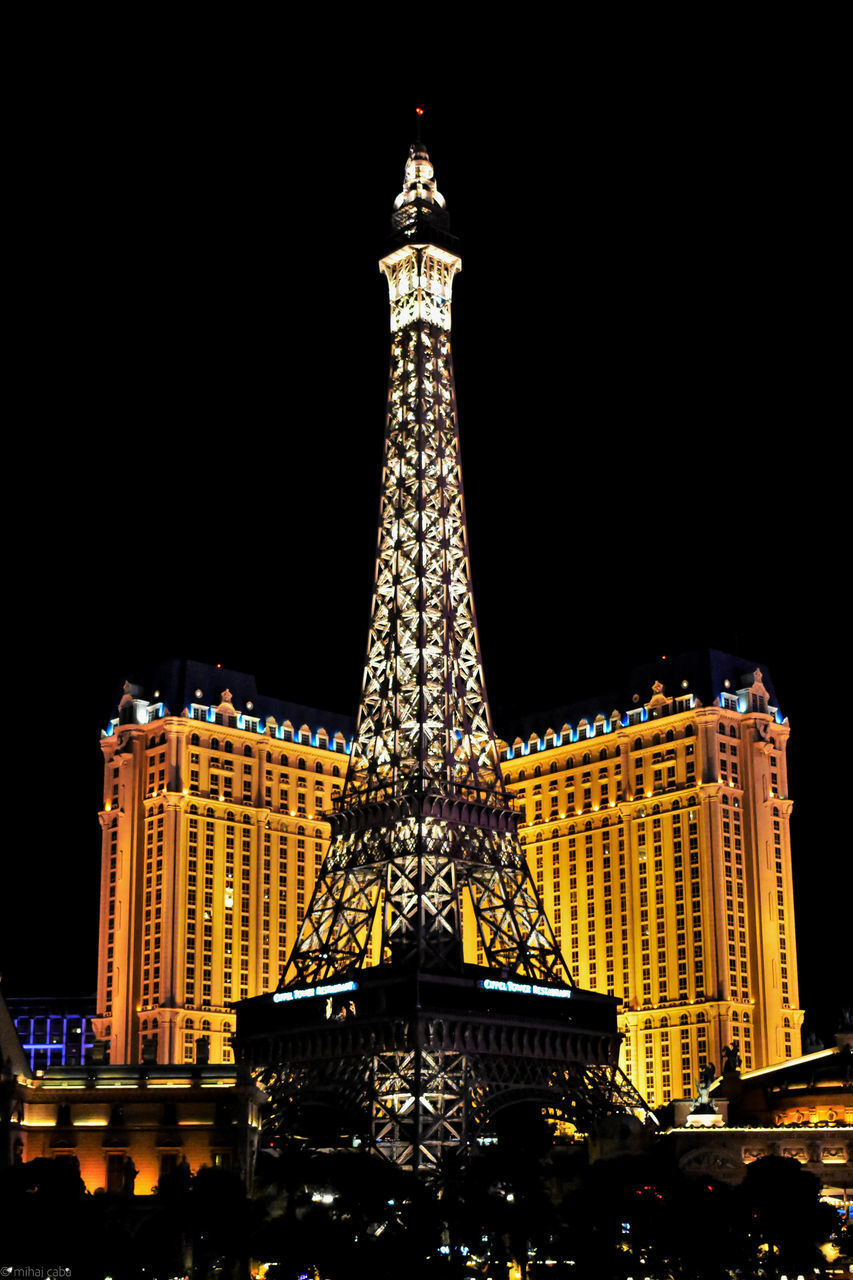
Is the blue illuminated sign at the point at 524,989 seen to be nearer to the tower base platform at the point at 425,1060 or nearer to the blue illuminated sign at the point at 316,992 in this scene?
the tower base platform at the point at 425,1060

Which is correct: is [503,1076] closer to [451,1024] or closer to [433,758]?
[451,1024]

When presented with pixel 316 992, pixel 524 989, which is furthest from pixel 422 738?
pixel 524 989

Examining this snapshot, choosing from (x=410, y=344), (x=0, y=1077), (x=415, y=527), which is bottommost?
(x=0, y=1077)

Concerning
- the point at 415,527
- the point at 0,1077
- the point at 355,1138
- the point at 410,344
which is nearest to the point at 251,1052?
the point at 355,1138

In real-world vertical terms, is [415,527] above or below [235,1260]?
above

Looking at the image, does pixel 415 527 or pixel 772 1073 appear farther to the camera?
pixel 415 527

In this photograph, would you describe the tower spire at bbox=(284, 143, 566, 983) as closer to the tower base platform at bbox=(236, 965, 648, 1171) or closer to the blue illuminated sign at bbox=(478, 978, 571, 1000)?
the blue illuminated sign at bbox=(478, 978, 571, 1000)

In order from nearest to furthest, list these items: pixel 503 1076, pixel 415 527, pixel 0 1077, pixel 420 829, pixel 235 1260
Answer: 1. pixel 235 1260
2. pixel 0 1077
3. pixel 503 1076
4. pixel 420 829
5. pixel 415 527

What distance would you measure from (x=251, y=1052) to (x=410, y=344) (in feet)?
227

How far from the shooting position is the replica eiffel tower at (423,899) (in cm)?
14538

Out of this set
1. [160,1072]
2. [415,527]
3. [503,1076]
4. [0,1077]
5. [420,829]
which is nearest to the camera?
[0,1077]

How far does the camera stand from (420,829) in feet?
A: 518

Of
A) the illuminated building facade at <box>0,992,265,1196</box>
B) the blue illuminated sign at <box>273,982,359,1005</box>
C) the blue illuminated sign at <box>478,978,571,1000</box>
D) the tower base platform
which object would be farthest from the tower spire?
the illuminated building facade at <box>0,992,265,1196</box>

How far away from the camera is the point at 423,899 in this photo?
15500 centimetres
